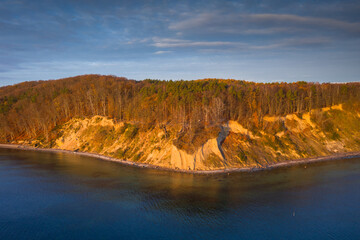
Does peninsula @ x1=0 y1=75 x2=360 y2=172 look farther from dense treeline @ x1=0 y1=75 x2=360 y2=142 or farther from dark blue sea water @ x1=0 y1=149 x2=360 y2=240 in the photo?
dark blue sea water @ x1=0 y1=149 x2=360 y2=240

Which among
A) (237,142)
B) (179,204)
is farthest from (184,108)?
Result: (179,204)

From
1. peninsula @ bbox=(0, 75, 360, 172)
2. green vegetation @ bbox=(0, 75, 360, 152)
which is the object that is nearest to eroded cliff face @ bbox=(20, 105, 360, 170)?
peninsula @ bbox=(0, 75, 360, 172)

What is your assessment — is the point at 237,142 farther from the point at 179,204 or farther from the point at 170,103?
the point at 179,204

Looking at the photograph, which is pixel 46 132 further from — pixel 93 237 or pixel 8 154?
pixel 93 237

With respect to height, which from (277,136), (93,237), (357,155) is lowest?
(93,237)

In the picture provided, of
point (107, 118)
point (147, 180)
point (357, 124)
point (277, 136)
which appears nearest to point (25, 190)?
point (147, 180)

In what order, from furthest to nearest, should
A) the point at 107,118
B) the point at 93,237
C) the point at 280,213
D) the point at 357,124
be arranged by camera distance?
the point at 107,118 < the point at 357,124 < the point at 280,213 < the point at 93,237
